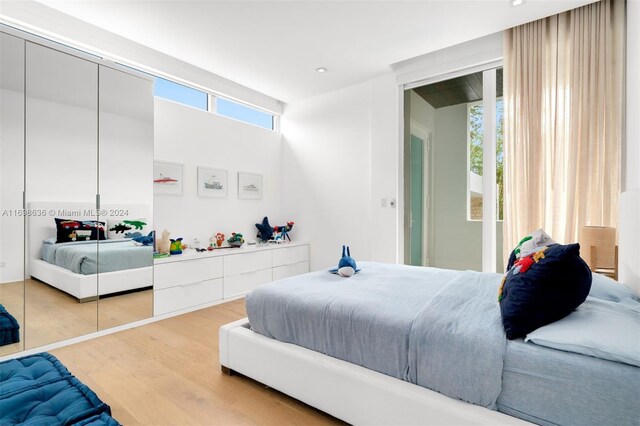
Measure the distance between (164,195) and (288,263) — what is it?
1.80m

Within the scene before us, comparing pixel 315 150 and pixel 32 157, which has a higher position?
pixel 315 150

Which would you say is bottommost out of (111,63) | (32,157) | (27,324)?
(27,324)

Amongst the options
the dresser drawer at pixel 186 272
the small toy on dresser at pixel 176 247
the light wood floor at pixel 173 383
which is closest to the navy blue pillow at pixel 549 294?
the light wood floor at pixel 173 383

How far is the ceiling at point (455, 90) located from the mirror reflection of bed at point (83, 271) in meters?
3.29

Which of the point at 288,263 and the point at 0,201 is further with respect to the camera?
the point at 288,263

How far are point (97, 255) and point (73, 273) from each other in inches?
8.4

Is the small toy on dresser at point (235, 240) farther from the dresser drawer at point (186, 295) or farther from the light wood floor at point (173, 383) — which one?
the light wood floor at point (173, 383)

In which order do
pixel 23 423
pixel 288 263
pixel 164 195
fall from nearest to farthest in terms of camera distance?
pixel 23 423
pixel 164 195
pixel 288 263

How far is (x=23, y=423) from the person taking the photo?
1221mm

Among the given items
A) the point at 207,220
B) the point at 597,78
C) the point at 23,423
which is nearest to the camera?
the point at 23,423

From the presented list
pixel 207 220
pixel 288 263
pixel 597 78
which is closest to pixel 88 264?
pixel 207 220

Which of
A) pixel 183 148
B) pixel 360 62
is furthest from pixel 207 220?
pixel 360 62

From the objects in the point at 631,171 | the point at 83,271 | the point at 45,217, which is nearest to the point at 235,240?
the point at 83,271

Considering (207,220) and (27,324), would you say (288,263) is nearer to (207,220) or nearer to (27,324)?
(207,220)
